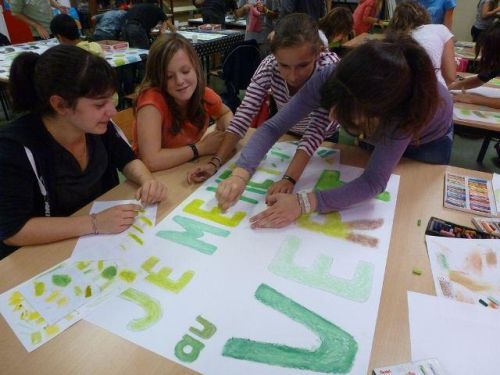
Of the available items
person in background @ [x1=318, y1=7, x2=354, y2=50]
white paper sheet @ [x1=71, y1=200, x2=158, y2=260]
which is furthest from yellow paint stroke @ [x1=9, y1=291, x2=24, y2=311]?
person in background @ [x1=318, y1=7, x2=354, y2=50]

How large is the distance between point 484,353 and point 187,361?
54 cm

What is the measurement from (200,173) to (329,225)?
48 centimetres

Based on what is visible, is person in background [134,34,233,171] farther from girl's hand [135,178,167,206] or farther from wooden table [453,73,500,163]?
wooden table [453,73,500,163]

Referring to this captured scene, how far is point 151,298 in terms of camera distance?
71cm

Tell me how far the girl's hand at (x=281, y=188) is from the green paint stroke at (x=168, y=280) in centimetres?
39

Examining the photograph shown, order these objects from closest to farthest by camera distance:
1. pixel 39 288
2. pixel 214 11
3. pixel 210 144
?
1. pixel 39 288
2. pixel 210 144
3. pixel 214 11

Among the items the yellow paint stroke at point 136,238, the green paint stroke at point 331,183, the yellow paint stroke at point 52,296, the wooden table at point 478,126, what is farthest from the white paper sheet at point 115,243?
the wooden table at point 478,126

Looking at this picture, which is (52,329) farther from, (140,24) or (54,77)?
(140,24)

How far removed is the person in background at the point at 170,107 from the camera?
48.7 inches

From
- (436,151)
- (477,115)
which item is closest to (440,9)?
(477,115)

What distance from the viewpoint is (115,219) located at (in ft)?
2.96

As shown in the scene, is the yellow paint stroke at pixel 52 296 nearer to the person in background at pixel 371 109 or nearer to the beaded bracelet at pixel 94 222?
the beaded bracelet at pixel 94 222

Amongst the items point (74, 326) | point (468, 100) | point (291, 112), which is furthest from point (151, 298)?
point (468, 100)

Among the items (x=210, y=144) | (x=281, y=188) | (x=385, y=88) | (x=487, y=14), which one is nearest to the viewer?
(x=385, y=88)
